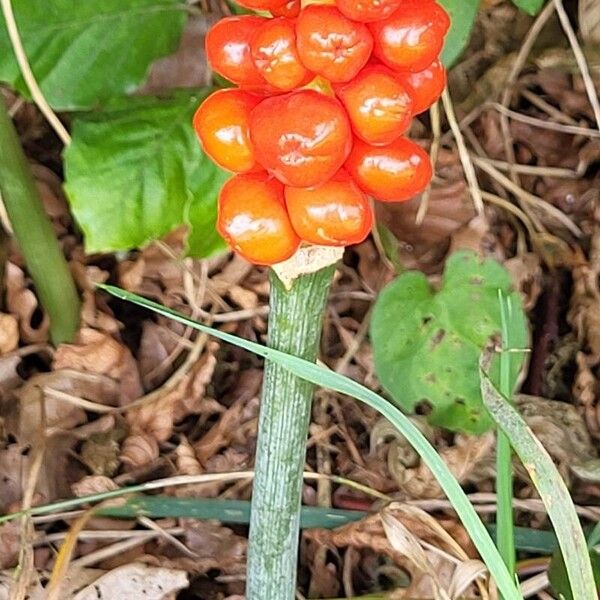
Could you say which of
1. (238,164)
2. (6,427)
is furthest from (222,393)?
(238,164)


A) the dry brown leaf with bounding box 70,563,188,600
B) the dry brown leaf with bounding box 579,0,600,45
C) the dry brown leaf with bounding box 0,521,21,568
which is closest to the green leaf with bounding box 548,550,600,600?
the dry brown leaf with bounding box 70,563,188,600

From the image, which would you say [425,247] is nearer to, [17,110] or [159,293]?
[159,293]

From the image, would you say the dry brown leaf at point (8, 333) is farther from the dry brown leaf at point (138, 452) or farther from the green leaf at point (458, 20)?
the green leaf at point (458, 20)

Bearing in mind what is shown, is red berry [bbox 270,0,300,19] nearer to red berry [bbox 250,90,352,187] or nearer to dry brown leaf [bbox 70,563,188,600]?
red berry [bbox 250,90,352,187]

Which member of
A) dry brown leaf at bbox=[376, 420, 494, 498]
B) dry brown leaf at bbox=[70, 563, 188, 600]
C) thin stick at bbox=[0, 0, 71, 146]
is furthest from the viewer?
dry brown leaf at bbox=[376, 420, 494, 498]

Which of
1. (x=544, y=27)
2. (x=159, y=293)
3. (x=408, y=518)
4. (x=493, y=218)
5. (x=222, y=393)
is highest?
(x=544, y=27)

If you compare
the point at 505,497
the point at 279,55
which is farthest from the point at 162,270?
the point at 279,55

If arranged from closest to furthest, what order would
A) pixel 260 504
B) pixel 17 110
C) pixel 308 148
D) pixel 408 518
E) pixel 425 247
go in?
pixel 308 148 < pixel 260 504 < pixel 408 518 < pixel 17 110 < pixel 425 247
